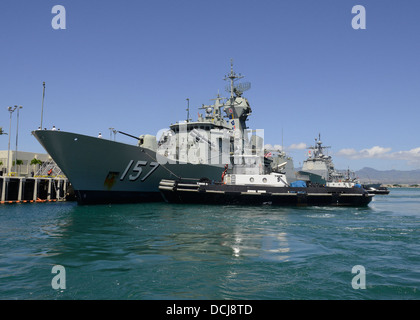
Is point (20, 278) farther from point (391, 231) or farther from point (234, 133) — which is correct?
point (234, 133)

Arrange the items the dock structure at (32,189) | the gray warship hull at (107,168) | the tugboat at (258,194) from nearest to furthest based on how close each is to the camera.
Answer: the gray warship hull at (107,168)
the tugboat at (258,194)
the dock structure at (32,189)

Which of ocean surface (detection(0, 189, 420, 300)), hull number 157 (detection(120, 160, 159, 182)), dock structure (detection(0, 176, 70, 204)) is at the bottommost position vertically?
ocean surface (detection(0, 189, 420, 300))

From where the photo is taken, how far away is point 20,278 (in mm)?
6223

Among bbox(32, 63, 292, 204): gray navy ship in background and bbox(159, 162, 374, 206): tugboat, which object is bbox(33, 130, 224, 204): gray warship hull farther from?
bbox(159, 162, 374, 206): tugboat

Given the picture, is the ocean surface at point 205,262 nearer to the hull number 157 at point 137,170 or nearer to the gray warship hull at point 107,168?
the gray warship hull at point 107,168

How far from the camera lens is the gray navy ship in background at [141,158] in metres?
20.2

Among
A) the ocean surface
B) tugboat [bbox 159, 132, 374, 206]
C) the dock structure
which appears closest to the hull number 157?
tugboat [bbox 159, 132, 374, 206]

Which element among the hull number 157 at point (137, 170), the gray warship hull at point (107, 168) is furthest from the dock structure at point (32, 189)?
the hull number 157 at point (137, 170)

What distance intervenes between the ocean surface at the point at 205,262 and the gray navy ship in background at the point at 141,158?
321 inches

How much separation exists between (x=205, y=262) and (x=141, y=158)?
16858 mm

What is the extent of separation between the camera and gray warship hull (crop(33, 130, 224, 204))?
19.9 metres

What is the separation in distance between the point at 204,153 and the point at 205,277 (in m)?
21.9
